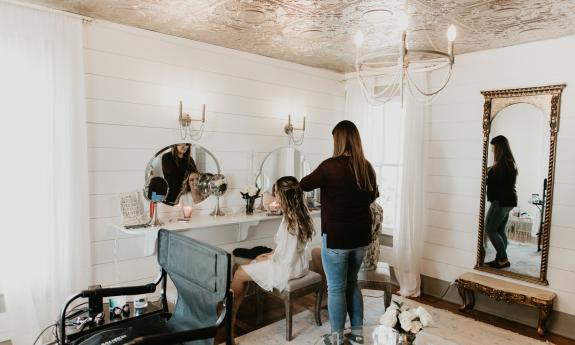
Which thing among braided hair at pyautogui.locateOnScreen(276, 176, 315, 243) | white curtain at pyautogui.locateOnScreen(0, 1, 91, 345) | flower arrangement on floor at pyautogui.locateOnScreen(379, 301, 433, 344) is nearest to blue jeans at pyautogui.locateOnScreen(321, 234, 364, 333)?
braided hair at pyautogui.locateOnScreen(276, 176, 315, 243)

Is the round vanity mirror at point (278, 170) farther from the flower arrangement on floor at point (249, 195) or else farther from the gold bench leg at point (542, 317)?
the gold bench leg at point (542, 317)

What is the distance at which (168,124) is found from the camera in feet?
10.4

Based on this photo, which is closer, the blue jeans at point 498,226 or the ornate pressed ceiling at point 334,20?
the ornate pressed ceiling at point 334,20

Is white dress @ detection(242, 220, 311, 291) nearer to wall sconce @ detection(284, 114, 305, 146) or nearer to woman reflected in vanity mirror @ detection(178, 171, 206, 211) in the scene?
woman reflected in vanity mirror @ detection(178, 171, 206, 211)

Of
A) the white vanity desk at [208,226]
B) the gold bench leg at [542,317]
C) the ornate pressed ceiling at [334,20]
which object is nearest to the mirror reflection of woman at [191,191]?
the white vanity desk at [208,226]

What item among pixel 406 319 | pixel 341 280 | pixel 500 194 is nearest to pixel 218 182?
pixel 341 280

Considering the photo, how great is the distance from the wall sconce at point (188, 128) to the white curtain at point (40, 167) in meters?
0.77

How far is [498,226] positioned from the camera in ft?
11.1

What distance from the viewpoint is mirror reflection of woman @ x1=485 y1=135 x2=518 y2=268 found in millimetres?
3312

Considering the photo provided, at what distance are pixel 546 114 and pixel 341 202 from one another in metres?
1.98

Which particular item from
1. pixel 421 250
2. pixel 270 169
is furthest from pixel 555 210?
pixel 270 169

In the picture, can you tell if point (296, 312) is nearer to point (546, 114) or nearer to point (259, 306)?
point (259, 306)

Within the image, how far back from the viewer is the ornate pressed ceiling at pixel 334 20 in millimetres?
2354

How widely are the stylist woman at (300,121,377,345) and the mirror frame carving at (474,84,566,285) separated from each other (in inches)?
60.5
